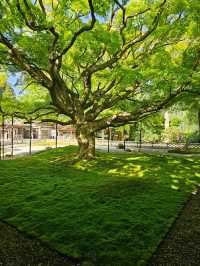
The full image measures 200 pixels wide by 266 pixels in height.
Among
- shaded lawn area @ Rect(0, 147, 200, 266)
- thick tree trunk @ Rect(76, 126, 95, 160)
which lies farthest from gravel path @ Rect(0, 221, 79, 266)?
thick tree trunk @ Rect(76, 126, 95, 160)

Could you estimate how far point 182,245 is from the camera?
18.1 feet

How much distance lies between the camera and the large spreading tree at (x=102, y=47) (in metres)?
11.3

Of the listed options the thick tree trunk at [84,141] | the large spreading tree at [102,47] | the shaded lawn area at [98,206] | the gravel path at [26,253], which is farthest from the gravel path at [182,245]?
the thick tree trunk at [84,141]

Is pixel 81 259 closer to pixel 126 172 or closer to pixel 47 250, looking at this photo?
pixel 47 250

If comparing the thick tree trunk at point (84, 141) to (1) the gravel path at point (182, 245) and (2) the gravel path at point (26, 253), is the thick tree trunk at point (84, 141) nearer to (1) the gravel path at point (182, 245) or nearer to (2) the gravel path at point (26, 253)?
(1) the gravel path at point (182, 245)

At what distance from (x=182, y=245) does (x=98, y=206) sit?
2912mm

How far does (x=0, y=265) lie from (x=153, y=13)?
38.8 feet

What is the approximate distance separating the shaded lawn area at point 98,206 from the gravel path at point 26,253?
0.22 m

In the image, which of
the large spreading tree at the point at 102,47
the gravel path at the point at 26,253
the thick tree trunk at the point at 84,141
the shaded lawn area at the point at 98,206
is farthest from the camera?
the thick tree trunk at the point at 84,141

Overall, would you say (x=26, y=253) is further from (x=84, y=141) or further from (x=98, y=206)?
(x=84, y=141)

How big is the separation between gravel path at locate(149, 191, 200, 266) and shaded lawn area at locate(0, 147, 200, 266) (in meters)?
0.19

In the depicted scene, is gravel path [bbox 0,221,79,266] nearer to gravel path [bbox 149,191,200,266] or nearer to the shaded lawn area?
the shaded lawn area

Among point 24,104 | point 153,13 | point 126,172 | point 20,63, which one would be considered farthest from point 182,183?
point 24,104

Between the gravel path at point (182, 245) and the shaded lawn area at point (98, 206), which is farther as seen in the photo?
the shaded lawn area at point (98, 206)
